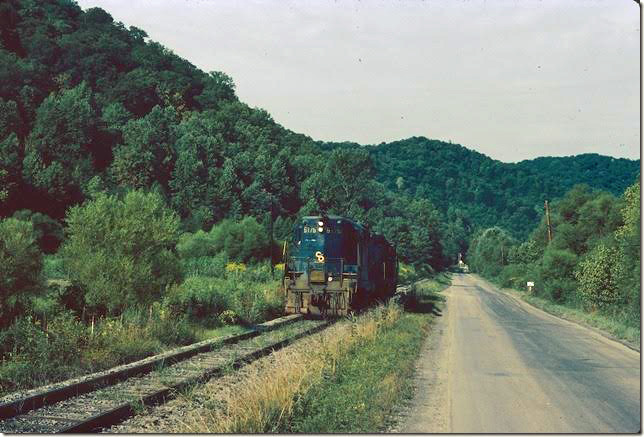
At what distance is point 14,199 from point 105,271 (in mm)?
59721

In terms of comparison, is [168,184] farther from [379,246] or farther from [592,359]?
[592,359]

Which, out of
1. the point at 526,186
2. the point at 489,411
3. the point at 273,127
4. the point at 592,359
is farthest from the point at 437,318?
the point at 526,186

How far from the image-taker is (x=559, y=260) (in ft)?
178

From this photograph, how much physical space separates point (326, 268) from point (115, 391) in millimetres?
15546

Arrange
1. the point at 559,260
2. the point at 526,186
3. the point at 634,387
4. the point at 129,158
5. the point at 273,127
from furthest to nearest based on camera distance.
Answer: the point at 526,186 → the point at 273,127 → the point at 129,158 → the point at 559,260 → the point at 634,387

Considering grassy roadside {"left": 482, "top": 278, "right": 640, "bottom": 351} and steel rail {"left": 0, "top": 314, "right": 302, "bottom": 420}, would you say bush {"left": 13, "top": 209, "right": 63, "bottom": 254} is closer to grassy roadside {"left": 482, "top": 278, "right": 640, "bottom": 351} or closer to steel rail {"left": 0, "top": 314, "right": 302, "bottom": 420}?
grassy roadside {"left": 482, "top": 278, "right": 640, "bottom": 351}

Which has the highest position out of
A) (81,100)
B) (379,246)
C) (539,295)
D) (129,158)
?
(81,100)

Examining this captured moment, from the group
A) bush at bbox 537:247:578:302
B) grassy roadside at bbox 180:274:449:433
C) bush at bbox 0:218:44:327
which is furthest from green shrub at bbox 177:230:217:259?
grassy roadside at bbox 180:274:449:433

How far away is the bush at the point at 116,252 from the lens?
19859 millimetres

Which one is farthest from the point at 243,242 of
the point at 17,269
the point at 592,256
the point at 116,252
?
the point at 17,269

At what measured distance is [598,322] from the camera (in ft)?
106

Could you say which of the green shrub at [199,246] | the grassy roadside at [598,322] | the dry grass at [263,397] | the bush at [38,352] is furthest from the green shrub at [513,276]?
the bush at [38,352]

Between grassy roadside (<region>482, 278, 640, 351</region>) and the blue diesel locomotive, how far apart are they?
1072 cm

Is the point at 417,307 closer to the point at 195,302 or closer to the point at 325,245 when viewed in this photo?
the point at 325,245
